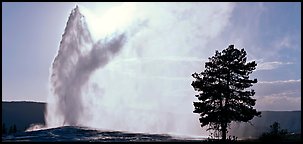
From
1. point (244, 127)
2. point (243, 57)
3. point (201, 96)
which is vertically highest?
point (243, 57)

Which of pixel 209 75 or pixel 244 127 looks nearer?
pixel 209 75

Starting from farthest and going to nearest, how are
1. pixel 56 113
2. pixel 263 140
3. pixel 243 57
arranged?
1. pixel 56 113
2. pixel 243 57
3. pixel 263 140

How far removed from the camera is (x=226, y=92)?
3972 centimetres

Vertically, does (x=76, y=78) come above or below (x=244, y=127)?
above

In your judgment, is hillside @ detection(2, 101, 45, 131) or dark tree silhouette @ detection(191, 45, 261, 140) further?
hillside @ detection(2, 101, 45, 131)

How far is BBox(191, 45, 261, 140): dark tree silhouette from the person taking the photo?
39.8 meters

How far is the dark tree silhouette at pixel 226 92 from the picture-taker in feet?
131

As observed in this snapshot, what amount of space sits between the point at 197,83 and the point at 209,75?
1.23 meters

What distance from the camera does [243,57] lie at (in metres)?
40.2

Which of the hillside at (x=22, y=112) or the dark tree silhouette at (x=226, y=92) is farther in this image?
the hillside at (x=22, y=112)

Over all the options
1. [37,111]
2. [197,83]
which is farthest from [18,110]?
[197,83]

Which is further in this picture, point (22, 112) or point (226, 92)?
point (22, 112)

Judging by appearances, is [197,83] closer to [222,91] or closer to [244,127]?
[222,91]

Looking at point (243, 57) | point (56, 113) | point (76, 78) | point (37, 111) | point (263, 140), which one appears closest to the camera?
point (263, 140)
